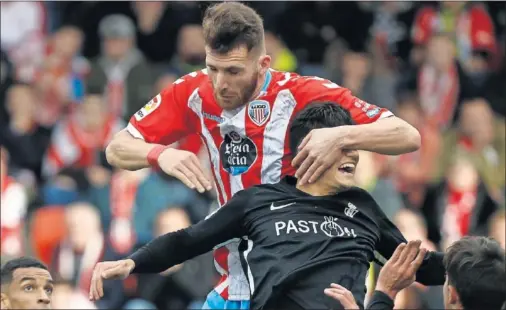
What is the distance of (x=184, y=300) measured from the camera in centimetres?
1307

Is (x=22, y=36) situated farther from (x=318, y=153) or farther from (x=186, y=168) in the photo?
(x=318, y=153)

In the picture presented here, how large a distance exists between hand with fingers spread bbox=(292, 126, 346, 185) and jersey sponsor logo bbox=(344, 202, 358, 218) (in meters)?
0.22

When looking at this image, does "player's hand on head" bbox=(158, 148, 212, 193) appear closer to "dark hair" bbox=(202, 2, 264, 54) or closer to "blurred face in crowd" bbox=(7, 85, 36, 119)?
"dark hair" bbox=(202, 2, 264, 54)

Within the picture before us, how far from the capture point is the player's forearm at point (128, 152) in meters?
7.92

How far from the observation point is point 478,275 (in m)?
6.41

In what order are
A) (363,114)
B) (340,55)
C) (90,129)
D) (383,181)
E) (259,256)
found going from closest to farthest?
1. (259,256)
2. (363,114)
3. (383,181)
4. (90,129)
5. (340,55)

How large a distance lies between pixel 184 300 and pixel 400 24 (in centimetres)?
495

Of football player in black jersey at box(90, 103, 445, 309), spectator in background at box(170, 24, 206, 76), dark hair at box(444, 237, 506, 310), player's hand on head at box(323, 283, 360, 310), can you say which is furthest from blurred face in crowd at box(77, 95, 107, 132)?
dark hair at box(444, 237, 506, 310)

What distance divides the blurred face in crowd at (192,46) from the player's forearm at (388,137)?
316 inches

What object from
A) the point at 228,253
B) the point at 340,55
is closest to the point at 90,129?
the point at 340,55

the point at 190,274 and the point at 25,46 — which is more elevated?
the point at 25,46

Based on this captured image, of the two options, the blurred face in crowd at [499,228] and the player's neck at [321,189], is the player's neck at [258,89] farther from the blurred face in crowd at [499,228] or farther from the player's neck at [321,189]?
the blurred face in crowd at [499,228]

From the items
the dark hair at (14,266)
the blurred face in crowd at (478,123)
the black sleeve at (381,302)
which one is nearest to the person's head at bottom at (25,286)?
the dark hair at (14,266)

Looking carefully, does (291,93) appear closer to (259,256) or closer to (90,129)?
(259,256)
